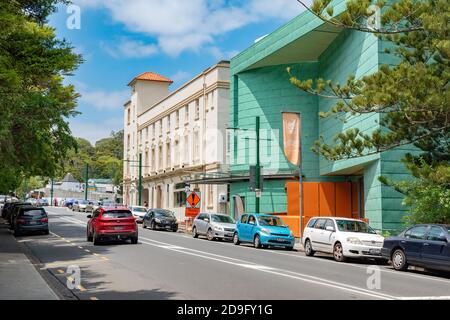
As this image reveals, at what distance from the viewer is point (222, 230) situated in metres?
28.5

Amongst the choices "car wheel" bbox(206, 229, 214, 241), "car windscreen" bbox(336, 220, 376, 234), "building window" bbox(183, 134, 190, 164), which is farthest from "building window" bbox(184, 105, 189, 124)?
"car windscreen" bbox(336, 220, 376, 234)

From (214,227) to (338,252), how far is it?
1048 cm

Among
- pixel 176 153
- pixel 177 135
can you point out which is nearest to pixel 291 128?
pixel 177 135

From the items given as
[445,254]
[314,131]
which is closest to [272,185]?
[314,131]

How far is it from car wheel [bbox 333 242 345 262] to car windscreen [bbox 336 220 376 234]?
0.65 meters

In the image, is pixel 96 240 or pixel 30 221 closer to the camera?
pixel 96 240

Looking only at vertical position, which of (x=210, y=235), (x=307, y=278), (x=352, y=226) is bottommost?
(x=307, y=278)

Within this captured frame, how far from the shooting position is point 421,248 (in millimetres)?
15844

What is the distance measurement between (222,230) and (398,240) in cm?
1282

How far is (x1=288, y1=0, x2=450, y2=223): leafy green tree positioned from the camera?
1728cm

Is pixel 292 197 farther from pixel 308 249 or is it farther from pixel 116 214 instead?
pixel 116 214

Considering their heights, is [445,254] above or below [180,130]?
below

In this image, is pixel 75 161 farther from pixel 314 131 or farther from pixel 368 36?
pixel 368 36

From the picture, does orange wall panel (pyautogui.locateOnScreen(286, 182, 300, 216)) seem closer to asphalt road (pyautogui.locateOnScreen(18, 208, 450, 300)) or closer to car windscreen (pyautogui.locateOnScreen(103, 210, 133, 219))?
car windscreen (pyautogui.locateOnScreen(103, 210, 133, 219))
